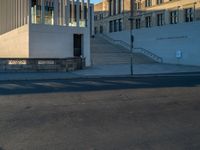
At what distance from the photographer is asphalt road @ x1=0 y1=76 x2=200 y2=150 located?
6570 mm

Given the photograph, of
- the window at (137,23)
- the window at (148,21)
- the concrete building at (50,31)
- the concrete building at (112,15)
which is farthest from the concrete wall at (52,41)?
the concrete building at (112,15)

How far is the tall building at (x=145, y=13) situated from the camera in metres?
42.5

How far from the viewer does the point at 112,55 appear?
40.8 metres

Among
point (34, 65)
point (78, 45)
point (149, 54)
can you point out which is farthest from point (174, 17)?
point (34, 65)

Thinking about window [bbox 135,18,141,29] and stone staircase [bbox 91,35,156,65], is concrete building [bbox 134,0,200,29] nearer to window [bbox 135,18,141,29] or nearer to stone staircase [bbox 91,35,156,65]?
window [bbox 135,18,141,29]

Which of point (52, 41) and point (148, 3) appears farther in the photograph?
point (148, 3)

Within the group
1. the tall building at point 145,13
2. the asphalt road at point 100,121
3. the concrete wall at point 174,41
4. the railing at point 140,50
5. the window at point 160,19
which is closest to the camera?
the asphalt road at point 100,121

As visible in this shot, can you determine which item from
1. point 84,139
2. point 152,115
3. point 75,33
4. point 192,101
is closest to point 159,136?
point 84,139

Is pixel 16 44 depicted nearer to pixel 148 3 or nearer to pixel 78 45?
pixel 78 45

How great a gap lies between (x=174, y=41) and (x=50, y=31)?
15.0 m

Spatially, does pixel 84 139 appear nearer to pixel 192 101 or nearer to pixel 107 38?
pixel 192 101

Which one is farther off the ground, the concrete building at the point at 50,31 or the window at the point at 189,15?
the window at the point at 189,15

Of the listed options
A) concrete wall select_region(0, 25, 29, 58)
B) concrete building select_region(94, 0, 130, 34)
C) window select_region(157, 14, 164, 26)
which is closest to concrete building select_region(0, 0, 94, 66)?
concrete wall select_region(0, 25, 29, 58)

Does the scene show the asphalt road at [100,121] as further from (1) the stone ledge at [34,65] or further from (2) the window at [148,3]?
(2) the window at [148,3]
